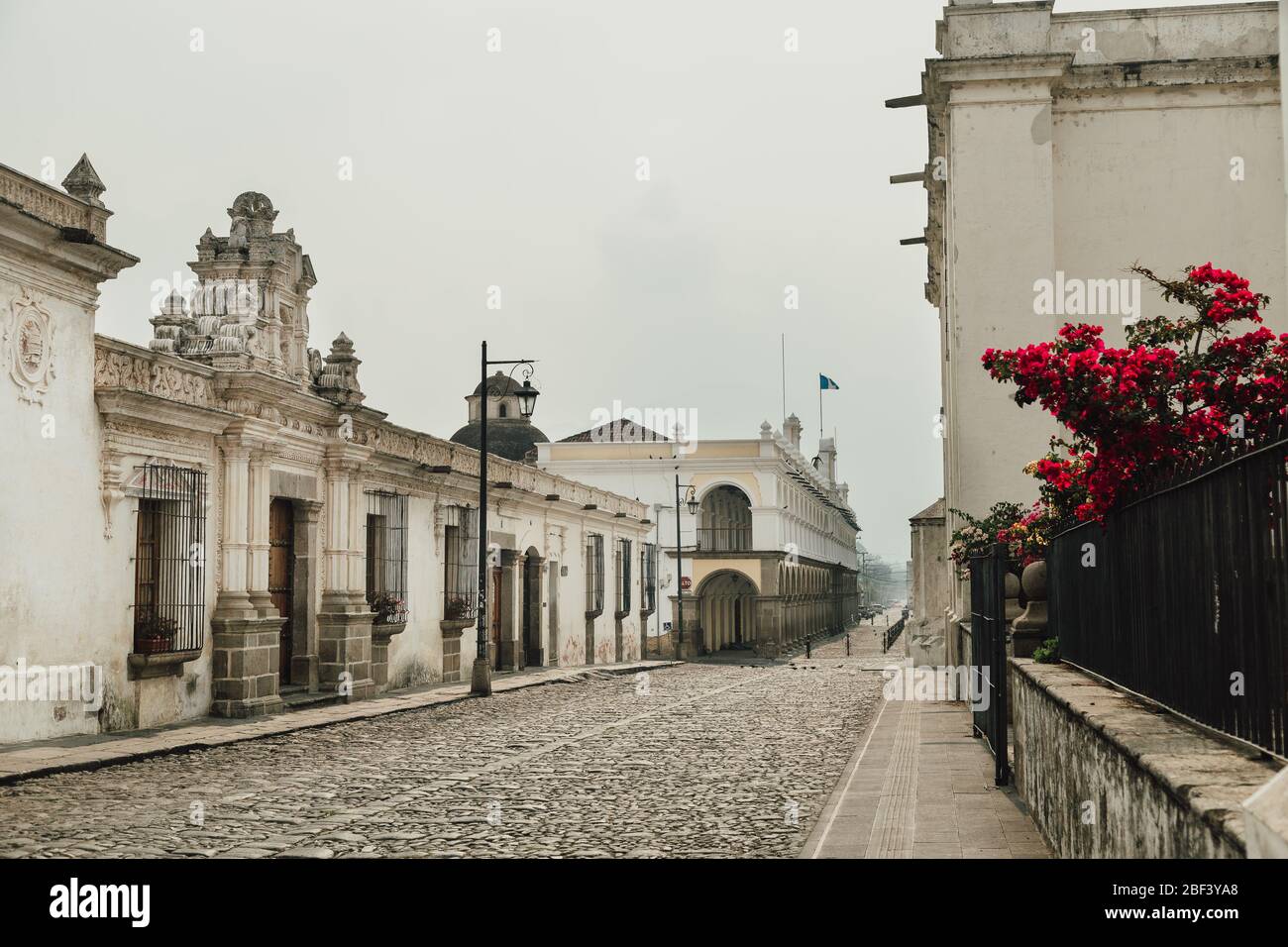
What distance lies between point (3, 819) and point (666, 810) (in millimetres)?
4347

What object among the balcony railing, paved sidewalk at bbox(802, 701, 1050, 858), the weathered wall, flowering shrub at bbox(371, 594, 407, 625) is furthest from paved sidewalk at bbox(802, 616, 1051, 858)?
the balcony railing

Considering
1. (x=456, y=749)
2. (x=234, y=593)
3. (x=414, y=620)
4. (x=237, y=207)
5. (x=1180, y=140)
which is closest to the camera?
(x=456, y=749)

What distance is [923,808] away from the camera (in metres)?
8.99

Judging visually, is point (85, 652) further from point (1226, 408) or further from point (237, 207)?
point (1226, 408)

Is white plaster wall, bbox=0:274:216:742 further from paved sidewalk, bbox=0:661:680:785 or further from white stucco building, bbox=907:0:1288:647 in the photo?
white stucco building, bbox=907:0:1288:647

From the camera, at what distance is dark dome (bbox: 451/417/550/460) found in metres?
56.0

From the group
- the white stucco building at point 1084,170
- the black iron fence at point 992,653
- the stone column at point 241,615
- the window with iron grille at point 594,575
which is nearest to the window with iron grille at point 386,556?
the stone column at point 241,615

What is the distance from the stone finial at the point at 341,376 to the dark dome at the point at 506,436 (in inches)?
1354

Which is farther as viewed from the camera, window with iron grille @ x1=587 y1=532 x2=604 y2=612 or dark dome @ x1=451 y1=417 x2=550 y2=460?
dark dome @ x1=451 y1=417 x2=550 y2=460

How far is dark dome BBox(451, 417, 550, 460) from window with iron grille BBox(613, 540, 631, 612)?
16.2 metres

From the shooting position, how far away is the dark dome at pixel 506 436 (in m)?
56.0

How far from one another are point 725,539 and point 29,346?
42440 mm
